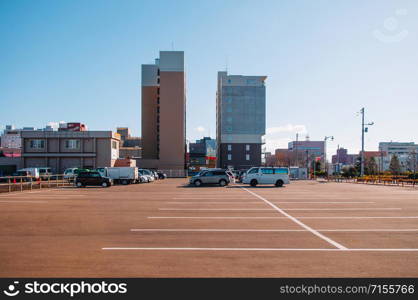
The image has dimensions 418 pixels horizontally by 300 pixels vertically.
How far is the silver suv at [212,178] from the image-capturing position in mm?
36650

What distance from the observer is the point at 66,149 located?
196 ft

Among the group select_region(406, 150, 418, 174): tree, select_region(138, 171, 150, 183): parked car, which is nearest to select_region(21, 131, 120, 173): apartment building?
select_region(138, 171, 150, 183): parked car

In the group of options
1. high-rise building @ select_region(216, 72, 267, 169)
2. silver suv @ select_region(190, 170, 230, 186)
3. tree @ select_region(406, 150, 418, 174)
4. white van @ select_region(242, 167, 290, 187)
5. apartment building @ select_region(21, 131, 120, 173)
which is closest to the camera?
white van @ select_region(242, 167, 290, 187)

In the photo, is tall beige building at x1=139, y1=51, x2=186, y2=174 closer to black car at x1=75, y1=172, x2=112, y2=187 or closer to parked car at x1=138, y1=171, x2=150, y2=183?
parked car at x1=138, y1=171, x2=150, y2=183

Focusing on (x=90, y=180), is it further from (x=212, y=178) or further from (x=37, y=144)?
(x=37, y=144)

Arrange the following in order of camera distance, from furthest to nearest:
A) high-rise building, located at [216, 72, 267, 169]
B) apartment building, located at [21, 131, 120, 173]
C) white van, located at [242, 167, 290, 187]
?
high-rise building, located at [216, 72, 267, 169] < apartment building, located at [21, 131, 120, 173] < white van, located at [242, 167, 290, 187]

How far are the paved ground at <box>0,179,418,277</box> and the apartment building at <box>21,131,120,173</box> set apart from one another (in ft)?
149

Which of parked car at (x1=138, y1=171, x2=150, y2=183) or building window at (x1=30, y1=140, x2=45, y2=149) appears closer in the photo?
parked car at (x1=138, y1=171, x2=150, y2=183)

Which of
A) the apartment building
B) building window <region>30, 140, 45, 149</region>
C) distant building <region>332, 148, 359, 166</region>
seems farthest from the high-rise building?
distant building <region>332, 148, 359, 166</region>

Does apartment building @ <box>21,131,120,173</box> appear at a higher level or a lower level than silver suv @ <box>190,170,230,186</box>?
higher

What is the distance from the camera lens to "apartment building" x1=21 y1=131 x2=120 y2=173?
59.2m

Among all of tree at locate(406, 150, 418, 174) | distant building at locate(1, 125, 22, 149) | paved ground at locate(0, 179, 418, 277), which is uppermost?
distant building at locate(1, 125, 22, 149)

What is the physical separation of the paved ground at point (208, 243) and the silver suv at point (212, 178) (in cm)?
2095

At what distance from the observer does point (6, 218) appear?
13.5m
